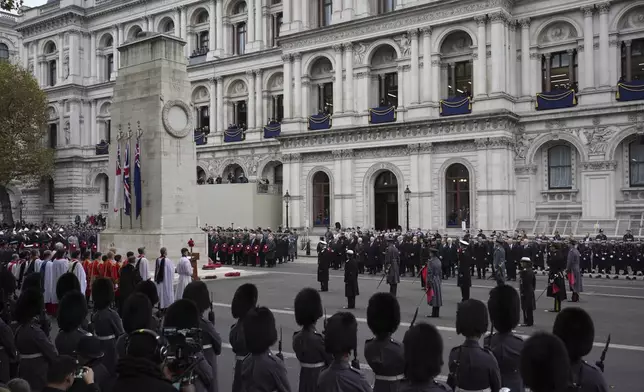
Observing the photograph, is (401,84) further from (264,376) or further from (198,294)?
(264,376)

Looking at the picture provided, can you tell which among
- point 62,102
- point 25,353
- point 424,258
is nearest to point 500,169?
point 424,258

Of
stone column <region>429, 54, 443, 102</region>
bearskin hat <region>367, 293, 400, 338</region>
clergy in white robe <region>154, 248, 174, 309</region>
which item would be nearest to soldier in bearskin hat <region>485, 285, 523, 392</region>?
bearskin hat <region>367, 293, 400, 338</region>

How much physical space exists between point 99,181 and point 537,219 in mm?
42672

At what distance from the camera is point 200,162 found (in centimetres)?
5084

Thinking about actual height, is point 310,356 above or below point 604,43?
below

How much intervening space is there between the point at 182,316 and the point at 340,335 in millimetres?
1857

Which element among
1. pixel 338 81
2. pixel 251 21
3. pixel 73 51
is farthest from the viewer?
pixel 73 51

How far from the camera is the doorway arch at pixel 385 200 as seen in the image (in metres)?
39.0

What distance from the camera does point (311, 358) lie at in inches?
287

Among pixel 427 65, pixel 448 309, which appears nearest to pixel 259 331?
pixel 448 309

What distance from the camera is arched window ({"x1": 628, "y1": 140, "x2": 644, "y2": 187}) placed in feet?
106

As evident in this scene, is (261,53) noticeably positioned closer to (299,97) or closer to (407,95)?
(299,97)

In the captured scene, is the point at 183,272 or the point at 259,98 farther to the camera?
the point at 259,98

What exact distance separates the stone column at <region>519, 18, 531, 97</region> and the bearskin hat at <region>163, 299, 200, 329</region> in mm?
32304
